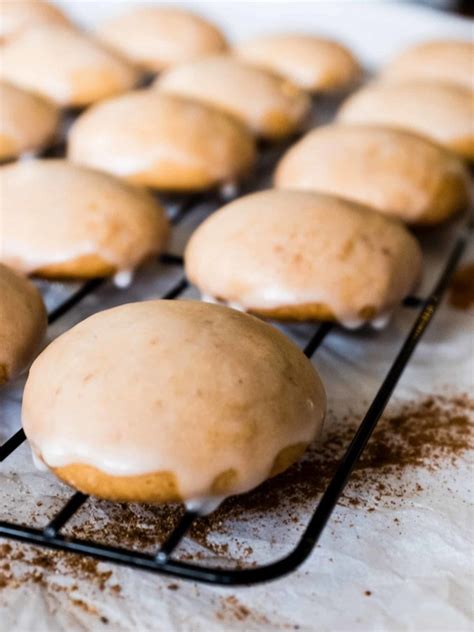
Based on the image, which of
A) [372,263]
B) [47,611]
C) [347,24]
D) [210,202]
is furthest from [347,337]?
[347,24]

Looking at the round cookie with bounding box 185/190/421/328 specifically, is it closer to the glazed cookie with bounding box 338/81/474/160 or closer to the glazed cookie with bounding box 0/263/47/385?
the glazed cookie with bounding box 0/263/47/385

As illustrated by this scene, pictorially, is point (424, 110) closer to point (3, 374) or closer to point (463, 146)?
point (463, 146)

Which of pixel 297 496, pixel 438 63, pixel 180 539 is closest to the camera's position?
pixel 180 539

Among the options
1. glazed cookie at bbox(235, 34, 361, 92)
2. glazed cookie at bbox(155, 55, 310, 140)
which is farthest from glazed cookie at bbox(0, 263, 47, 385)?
glazed cookie at bbox(235, 34, 361, 92)

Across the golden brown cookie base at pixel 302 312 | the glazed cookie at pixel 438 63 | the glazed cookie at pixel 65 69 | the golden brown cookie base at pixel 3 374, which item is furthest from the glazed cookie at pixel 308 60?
the golden brown cookie base at pixel 3 374

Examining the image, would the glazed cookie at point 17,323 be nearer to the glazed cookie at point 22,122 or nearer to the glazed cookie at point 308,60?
the glazed cookie at point 22,122

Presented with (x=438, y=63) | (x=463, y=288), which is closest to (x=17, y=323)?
(x=463, y=288)
